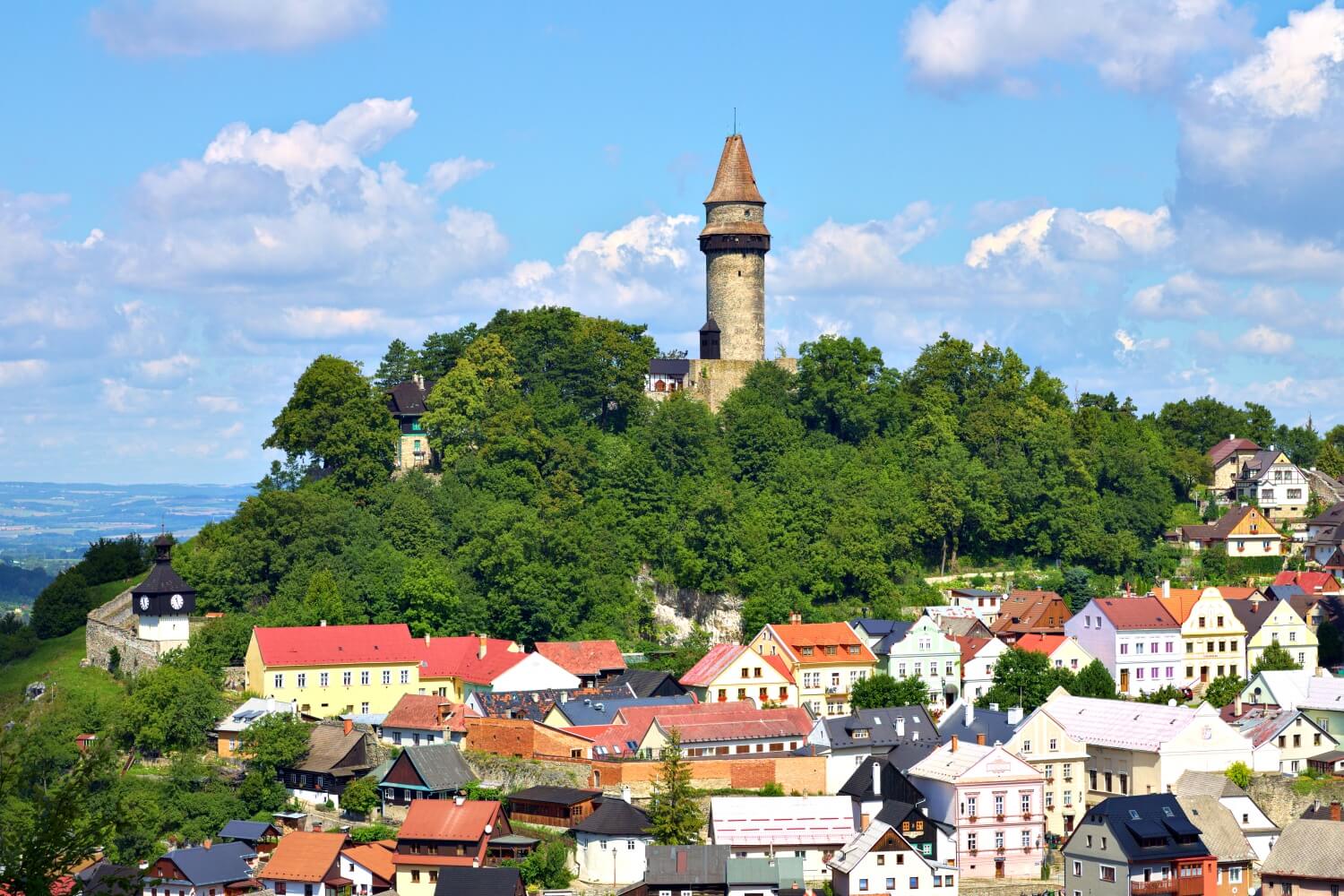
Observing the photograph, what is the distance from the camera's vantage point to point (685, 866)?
2015 inches

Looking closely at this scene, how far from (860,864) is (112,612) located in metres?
32.0

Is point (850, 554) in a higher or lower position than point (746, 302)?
lower

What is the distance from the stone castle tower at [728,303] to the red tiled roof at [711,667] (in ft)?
58.6

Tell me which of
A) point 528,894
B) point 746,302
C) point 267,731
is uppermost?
point 746,302

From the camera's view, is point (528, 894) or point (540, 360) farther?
point (540, 360)

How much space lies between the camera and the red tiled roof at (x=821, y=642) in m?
65.8

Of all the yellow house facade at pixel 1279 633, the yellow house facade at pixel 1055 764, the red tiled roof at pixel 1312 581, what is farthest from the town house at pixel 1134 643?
the yellow house facade at pixel 1055 764

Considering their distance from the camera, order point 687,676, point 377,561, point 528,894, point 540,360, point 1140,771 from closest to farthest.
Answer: point 528,894 < point 1140,771 < point 687,676 < point 377,561 < point 540,360

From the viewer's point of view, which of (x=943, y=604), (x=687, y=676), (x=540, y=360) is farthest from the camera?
(x=540, y=360)

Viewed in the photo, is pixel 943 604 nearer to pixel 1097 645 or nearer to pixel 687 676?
pixel 1097 645

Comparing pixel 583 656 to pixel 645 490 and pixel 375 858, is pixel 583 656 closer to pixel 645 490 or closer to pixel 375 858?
pixel 645 490

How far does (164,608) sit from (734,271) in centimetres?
2726

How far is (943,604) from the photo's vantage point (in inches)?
2945

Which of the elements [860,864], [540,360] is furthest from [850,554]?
[860,864]
